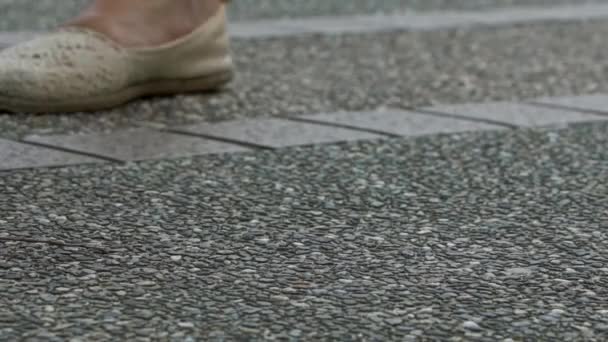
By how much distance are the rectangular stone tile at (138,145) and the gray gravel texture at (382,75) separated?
0.33ft

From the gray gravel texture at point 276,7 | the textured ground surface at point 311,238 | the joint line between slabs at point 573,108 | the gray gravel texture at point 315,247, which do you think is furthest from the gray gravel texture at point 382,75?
the gray gravel texture at point 276,7

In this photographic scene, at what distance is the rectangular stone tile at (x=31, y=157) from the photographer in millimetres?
2605

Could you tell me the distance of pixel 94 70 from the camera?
3.20 metres

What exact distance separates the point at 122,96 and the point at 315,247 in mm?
1304

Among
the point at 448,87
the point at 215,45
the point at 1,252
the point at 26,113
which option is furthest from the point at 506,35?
the point at 1,252

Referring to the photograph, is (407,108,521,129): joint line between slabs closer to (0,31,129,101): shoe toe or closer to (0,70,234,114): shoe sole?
(0,70,234,114): shoe sole

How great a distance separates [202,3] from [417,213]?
1314mm

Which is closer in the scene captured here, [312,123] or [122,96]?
[312,123]

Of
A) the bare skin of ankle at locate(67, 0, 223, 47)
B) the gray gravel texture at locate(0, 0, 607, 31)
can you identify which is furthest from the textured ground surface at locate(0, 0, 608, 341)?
the gray gravel texture at locate(0, 0, 607, 31)

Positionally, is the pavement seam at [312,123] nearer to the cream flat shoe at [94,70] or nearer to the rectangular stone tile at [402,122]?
the rectangular stone tile at [402,122]

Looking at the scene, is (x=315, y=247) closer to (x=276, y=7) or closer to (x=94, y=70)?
(x=94, y=70)

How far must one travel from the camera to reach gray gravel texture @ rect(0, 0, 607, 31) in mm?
4883

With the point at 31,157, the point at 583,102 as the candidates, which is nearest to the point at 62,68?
the point at 31,157

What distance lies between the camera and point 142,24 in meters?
3.33
